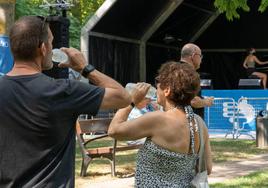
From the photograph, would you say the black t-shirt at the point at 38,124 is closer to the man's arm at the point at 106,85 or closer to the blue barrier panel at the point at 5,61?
the man's arm at the point at 106,85

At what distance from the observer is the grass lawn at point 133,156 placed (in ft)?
29.5

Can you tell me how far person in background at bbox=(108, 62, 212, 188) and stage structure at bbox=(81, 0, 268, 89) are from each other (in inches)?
538

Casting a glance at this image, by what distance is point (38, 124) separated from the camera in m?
2.54

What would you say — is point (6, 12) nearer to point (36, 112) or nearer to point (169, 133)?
point (169, 133)

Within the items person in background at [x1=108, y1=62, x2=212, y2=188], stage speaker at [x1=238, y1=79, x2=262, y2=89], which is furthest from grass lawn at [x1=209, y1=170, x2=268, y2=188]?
stage speaker at [x1=238, y1=79, x2=262, y2=89]

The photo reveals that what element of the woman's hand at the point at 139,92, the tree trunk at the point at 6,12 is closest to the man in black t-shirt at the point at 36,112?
the woman's hand at the point at 139,92

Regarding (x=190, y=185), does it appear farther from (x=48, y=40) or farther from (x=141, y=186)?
(x=48, y=40)

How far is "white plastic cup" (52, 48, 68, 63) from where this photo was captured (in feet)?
8.97

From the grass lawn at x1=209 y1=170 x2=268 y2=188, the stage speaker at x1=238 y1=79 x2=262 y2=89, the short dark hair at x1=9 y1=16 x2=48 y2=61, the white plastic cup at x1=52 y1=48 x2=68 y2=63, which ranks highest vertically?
the short dark hair at x1=9 y1=16 x2=48 y2=61

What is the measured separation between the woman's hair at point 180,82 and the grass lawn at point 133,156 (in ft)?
18.0

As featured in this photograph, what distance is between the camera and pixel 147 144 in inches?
125

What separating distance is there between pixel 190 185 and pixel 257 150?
881 cm

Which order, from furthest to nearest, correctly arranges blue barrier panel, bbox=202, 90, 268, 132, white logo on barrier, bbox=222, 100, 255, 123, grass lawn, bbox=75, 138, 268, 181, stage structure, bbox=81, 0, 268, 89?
stage structure, bbox=81, 0, 268, 89 < blue barrier panel, bbox=202, 90, 268, 132 < white logo on barrier, bbox=222, 100, 255, 123 < grass lawn, bbox=75, 138, 268, 181

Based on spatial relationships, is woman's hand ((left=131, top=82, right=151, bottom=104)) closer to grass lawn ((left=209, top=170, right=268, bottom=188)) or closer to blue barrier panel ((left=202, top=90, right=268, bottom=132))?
grass lawn ((left=209, top=170, right=268, bottom=188))
